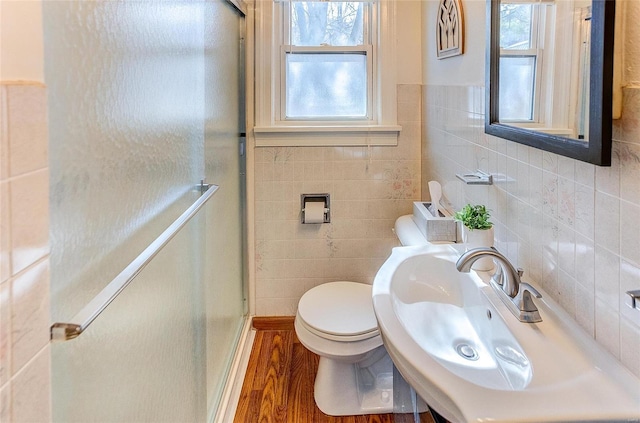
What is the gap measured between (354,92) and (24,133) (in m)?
2.01

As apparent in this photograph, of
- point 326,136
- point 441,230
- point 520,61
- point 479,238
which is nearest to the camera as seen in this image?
point 520,61

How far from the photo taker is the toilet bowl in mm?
1757

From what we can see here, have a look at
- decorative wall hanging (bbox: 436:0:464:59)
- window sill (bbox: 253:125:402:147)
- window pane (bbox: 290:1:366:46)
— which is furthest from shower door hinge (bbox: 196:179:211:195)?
window pane (bbox: 290:1:366:46)

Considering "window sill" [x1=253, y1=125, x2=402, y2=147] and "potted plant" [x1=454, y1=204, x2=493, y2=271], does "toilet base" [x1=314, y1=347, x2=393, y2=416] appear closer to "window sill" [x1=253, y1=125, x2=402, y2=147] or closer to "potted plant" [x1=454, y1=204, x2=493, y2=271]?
"potted plant" [x1=454, y1=204, x2=493, y2=271]

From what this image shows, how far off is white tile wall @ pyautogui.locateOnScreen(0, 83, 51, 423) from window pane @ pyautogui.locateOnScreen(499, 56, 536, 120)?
1026mm


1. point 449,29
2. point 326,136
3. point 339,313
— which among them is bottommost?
point 339,313

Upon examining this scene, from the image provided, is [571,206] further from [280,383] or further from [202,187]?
[280,383]

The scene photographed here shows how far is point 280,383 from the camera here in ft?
6.61

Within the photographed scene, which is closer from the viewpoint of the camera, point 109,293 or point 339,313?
point 109,293

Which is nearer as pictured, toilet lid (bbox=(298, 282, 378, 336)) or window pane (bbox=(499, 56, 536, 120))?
window pane (bbox=(499, 56, 536, 120))

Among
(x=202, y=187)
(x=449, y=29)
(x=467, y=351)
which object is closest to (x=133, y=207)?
(x=202, y=187)

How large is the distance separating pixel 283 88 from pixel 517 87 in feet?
4.47

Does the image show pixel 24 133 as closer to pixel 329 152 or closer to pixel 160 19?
pixel 160 19

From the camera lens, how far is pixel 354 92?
241 cm
